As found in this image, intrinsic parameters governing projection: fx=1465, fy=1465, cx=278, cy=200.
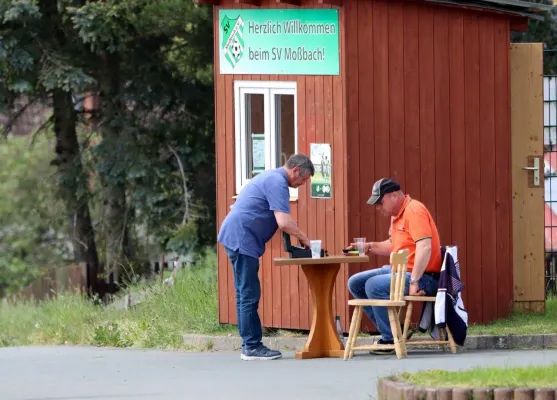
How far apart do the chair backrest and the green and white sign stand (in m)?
2.09

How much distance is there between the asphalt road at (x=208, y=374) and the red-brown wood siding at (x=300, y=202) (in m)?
0.69

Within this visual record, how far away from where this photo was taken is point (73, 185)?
72.5 ft

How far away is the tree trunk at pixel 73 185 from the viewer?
22094 millimetres

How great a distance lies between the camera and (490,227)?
45.3ft

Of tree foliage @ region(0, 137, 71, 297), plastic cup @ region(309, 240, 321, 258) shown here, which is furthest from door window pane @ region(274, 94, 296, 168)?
tree foliage @ region(0, 137, 71, 297)

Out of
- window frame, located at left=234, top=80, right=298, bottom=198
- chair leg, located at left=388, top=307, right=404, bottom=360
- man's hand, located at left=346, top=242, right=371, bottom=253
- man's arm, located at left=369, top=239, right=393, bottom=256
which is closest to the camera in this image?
chair leg, located at left=388, top=307, right=404, bottom=360

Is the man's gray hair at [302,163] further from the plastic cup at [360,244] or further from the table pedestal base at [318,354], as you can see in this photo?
the table pedestal base at [318,354]

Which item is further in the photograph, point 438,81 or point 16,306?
point 16,306

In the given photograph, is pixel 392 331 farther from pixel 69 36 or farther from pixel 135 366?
pixel 69 36

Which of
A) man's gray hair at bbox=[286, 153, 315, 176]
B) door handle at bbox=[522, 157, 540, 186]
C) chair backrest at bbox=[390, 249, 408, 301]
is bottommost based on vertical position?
chair backrest at bbox=[390, 249, 408, 301]

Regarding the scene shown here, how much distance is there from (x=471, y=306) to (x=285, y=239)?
7.72 feet

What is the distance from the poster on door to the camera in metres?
13.2

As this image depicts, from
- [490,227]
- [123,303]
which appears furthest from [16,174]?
[490,227]

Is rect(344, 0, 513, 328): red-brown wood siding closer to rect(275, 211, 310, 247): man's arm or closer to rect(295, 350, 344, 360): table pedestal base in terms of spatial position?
Answer: rect(295, 350, 344, 360): table pedestal base
